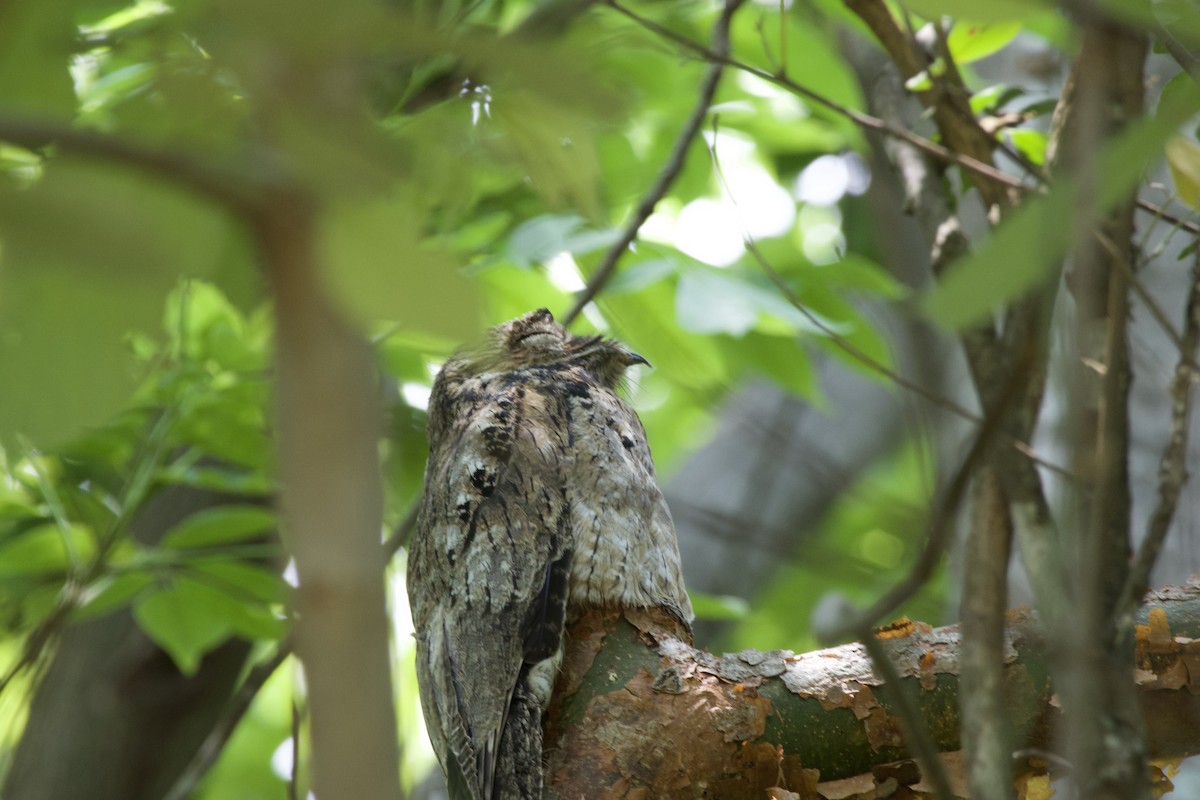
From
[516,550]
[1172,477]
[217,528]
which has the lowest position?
[1172,477]

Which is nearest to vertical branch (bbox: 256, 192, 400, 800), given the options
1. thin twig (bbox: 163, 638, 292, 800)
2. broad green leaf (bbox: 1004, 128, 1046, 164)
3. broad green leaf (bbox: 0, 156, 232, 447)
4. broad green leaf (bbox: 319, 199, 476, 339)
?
broad green leaf (bbox: 319, 199, 476, 339)

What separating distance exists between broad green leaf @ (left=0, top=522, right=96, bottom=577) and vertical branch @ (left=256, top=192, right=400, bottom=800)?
271 cm

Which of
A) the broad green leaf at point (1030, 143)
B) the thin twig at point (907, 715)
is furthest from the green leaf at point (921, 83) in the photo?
the thin twig at point (907, 715)

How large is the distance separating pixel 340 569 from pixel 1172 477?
110 centimetres

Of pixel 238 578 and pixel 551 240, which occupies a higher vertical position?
pixel 551 240

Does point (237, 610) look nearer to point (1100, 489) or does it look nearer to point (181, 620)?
point (181, 620)

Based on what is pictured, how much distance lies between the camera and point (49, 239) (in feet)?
1.90

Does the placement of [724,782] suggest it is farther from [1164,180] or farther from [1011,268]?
[1164,180]

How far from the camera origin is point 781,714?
200 cm

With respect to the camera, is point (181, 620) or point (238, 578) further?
point (181, 620)

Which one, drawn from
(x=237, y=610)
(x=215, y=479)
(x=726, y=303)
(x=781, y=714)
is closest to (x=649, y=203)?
(x=726, y=303)

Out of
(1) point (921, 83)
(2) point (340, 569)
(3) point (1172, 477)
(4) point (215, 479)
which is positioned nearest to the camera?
(2) point (340, 569)

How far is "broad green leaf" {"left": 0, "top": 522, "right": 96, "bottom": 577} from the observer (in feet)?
9.77

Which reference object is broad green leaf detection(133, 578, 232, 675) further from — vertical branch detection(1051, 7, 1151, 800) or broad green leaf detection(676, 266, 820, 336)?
vertical branch detection(1051, 7, 1151, 800)
